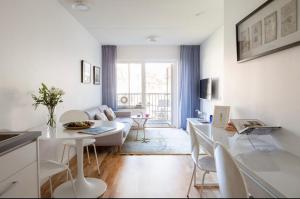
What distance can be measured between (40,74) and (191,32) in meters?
3.24

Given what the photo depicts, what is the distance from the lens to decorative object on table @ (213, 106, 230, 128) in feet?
7.16

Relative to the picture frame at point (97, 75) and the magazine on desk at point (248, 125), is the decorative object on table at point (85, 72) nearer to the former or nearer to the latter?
the picture frame at point (97, 75)

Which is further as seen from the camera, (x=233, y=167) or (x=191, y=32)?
(x=191, y=32)

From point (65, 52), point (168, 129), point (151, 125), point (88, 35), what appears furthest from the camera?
point (151, 125)

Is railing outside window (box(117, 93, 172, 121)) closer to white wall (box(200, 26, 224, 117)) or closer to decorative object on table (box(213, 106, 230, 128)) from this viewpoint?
white wall (box(200, 26, 224, 117))

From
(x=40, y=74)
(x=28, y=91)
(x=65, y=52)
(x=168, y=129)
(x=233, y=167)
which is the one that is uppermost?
(x=65, y=52)

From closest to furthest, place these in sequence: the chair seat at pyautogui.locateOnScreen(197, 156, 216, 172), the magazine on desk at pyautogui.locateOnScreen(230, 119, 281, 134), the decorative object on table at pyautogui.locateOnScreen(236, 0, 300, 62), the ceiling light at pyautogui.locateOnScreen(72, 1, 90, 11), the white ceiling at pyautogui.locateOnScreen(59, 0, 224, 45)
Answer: the decorative object on table at pyautogui.locateOnScreen(236, 0, 300, 62) → the magazine on desk at pyautogui.locateOnScreen(230, 119, 281, 134) → the chair seat at pyautogui.locateOnScreen(197, 156, 216, 172) → the ceiling light at pyautogui.locateOnScreen(72, 1, 90, 11) → the white ceiling at pyautogui.locateOnScreen(59, 0, 224, 45)

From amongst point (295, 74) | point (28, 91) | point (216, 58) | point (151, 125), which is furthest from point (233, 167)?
point (151, 125)

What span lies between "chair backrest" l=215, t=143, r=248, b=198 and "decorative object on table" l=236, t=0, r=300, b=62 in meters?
0.94

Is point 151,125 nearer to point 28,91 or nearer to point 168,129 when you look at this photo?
point 168,129

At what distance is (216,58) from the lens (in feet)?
14.5

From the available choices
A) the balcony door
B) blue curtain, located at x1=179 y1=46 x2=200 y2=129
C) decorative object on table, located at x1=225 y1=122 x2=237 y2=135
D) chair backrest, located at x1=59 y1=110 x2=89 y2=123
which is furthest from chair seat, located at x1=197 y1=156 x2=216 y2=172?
the balcony door

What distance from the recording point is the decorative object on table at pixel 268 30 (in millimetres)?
1344

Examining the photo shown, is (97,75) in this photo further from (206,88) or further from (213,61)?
(213,61)
